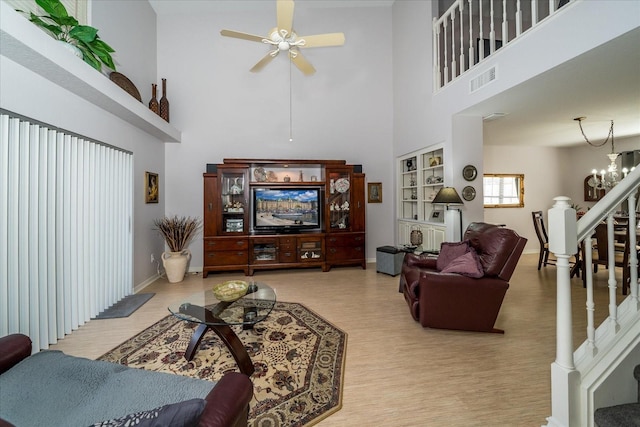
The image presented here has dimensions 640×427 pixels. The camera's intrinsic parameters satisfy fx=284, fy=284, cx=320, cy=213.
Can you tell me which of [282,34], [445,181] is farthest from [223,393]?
[445,181]

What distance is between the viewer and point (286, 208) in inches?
207

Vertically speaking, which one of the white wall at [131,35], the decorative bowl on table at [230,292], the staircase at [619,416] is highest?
the white wall at [131,35]

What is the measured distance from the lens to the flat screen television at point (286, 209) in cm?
519

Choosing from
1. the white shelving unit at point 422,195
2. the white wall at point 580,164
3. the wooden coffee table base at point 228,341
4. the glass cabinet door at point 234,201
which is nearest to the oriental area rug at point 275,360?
the wooden coffee table base at point 228,341

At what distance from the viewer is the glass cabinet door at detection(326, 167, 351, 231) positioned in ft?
17.2

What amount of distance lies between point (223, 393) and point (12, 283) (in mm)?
2363

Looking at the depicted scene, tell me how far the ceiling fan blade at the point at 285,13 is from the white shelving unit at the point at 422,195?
2.73 m

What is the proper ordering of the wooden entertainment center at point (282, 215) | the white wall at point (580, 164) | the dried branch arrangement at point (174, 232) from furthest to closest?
the white wall at point (580, 164) < the wooden entertainment center at point (282, 215) < the dried branch arrangement at point (174, 232)

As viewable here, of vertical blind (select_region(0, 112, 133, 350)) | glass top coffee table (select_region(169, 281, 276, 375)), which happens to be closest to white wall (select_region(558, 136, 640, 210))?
glass top coffee table (select_region(169, 281, 276, 375))

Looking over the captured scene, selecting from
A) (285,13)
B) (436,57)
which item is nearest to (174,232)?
(285,13)

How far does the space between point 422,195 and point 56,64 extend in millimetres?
4900

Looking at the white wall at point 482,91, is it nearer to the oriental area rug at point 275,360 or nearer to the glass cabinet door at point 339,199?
the glass cabinet door at point 339,199

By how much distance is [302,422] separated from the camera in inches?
63.4

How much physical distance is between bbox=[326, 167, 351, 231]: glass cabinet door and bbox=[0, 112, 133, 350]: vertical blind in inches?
125
